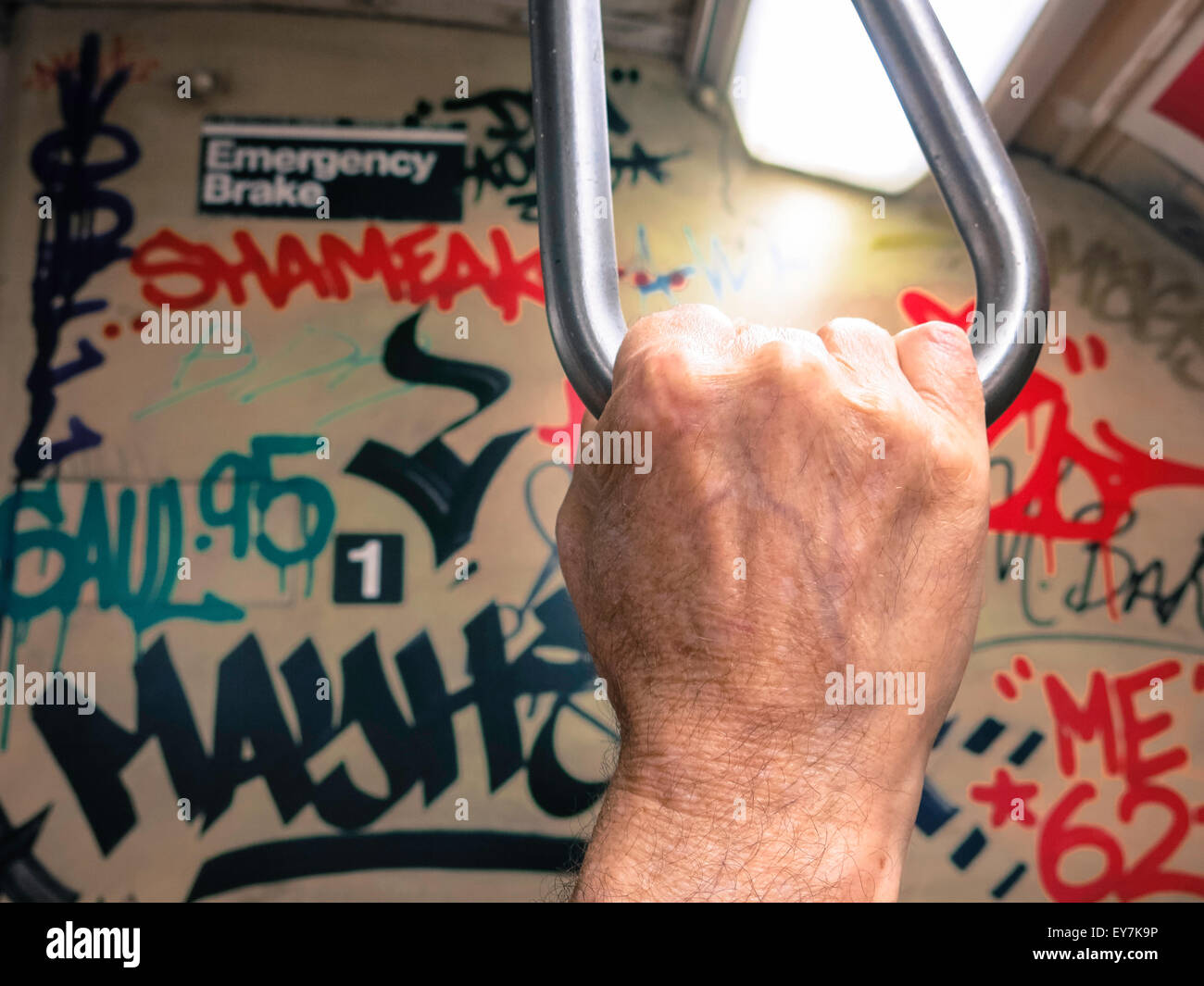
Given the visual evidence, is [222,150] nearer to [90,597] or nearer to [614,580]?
[90,597]

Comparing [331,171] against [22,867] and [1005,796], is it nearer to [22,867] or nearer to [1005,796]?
[22,867]

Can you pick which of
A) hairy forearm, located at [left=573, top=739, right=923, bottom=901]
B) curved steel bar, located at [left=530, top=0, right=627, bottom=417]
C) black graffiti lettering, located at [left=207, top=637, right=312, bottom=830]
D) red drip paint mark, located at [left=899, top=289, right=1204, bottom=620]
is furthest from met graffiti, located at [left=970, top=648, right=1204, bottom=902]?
curved steel bar, located at [left=530, top=0, right=627, bottom=417]

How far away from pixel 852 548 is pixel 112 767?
221 cm

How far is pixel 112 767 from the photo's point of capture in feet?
6.43

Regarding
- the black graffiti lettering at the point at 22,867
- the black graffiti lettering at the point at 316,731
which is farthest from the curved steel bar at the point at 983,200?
the black graffiti lettering at the point at 22,867

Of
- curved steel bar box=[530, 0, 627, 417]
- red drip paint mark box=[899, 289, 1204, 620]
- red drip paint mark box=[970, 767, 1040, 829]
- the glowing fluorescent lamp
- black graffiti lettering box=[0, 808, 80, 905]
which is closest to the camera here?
curved steel bar box=[530, 0, 627, 417]

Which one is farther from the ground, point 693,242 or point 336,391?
point 693,242

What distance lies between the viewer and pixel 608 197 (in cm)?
29

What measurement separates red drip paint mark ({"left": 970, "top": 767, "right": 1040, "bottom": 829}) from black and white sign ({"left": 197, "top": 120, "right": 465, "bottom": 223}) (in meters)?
2.08

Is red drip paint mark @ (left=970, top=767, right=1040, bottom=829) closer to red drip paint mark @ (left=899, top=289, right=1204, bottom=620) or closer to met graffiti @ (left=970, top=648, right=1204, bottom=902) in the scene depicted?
met graffiti @ (left=970, top=648, right=1204, bottom=902)

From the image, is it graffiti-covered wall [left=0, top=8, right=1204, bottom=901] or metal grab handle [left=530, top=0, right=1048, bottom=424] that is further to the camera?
graffiti-covered wall [left=0, top=8, right=1204, bottom=901]

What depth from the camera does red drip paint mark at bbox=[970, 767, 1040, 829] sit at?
2035 mm
